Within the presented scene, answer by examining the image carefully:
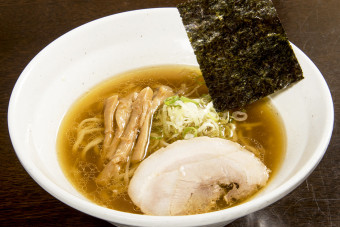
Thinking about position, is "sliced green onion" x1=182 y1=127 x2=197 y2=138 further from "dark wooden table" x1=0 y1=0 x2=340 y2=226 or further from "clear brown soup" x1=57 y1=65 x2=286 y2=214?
"dark wooden table" x1=0 y1=0 x2=340 y2=226

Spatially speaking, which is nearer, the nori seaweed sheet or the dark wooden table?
the dark wooden table

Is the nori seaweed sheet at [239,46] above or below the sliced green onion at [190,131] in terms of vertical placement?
above

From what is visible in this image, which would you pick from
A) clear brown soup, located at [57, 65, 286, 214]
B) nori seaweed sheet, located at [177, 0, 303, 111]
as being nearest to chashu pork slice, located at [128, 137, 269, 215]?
clear brown soup, located at [57, 65, 286, 214]

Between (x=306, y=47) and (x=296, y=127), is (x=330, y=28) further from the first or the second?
(x=296, y=127)

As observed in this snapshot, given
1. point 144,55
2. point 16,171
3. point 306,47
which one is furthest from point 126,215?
point 306,47

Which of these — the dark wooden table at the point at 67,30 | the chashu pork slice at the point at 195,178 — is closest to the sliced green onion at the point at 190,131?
the chashu pork slice at the point at 195,178

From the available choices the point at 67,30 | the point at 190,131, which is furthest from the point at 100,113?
the point at 67,30

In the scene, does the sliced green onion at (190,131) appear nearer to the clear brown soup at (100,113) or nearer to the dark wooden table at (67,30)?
the clear brown soup at (100,113)
